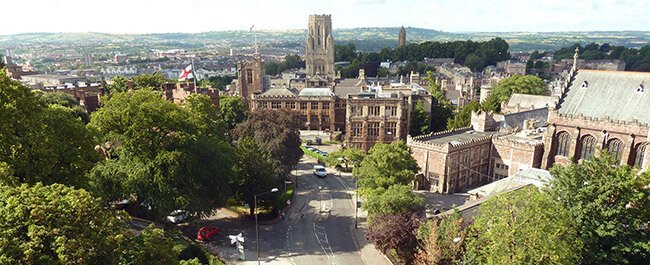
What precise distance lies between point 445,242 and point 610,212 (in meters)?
10.2

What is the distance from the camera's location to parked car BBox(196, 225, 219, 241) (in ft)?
132

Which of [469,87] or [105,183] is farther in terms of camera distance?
[469,87]

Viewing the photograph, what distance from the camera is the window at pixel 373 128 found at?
69375 mm

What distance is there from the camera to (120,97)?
1566 inches

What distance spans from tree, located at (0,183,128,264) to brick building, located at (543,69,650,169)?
4544 cm

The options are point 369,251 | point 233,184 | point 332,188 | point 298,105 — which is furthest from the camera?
point 298,105

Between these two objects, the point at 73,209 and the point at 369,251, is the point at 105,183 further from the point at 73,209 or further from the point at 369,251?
the point at 369,251

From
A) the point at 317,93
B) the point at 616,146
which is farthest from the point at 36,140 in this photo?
the point at 317,93

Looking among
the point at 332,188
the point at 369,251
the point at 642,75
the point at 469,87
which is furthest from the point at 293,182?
the point at 469,87

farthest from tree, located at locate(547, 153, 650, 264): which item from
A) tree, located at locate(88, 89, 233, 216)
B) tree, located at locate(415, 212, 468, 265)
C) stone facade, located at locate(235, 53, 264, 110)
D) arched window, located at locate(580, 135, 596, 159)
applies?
stone facade, located at locate(235, 53, 264, 110)

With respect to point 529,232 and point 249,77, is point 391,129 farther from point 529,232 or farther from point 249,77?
point 529,232

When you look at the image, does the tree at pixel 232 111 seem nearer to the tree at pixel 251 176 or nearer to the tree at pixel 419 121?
the tree at pixel 419 121

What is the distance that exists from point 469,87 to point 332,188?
68.9 meters

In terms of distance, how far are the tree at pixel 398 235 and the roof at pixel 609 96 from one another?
90.1ft
